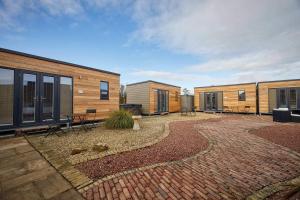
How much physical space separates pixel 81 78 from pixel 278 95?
1681 centimetres

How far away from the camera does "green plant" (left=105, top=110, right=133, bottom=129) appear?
23.1ft

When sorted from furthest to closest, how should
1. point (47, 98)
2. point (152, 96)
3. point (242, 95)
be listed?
1. point (242, 95)
2. point (152, 96)
3. point (47, 98)

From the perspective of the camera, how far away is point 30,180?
2.32 meters

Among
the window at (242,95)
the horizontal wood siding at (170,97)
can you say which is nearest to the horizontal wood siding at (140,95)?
the horizontal wood siding at (170,97)

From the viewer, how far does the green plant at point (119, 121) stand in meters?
7.05

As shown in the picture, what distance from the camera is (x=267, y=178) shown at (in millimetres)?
2461

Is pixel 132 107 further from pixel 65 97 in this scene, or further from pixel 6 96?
pixel 6 96

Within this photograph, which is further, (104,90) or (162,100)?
(162,100)

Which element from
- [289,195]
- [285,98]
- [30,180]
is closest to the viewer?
[289,195]

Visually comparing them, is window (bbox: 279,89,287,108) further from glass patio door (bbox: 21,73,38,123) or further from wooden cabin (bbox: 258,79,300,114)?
glass patio door (bbox: 21,73,38,123)

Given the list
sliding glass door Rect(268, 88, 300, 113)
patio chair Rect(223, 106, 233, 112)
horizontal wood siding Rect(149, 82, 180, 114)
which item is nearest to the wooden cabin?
sliding glass door Rect(268, 88, 300, 113)

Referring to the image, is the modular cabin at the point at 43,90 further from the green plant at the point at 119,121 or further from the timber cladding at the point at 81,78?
the green plant at the point at 119,121

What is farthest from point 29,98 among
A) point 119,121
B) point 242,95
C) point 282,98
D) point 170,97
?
point 282,98

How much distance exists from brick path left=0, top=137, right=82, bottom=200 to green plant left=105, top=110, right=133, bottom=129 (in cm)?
367
